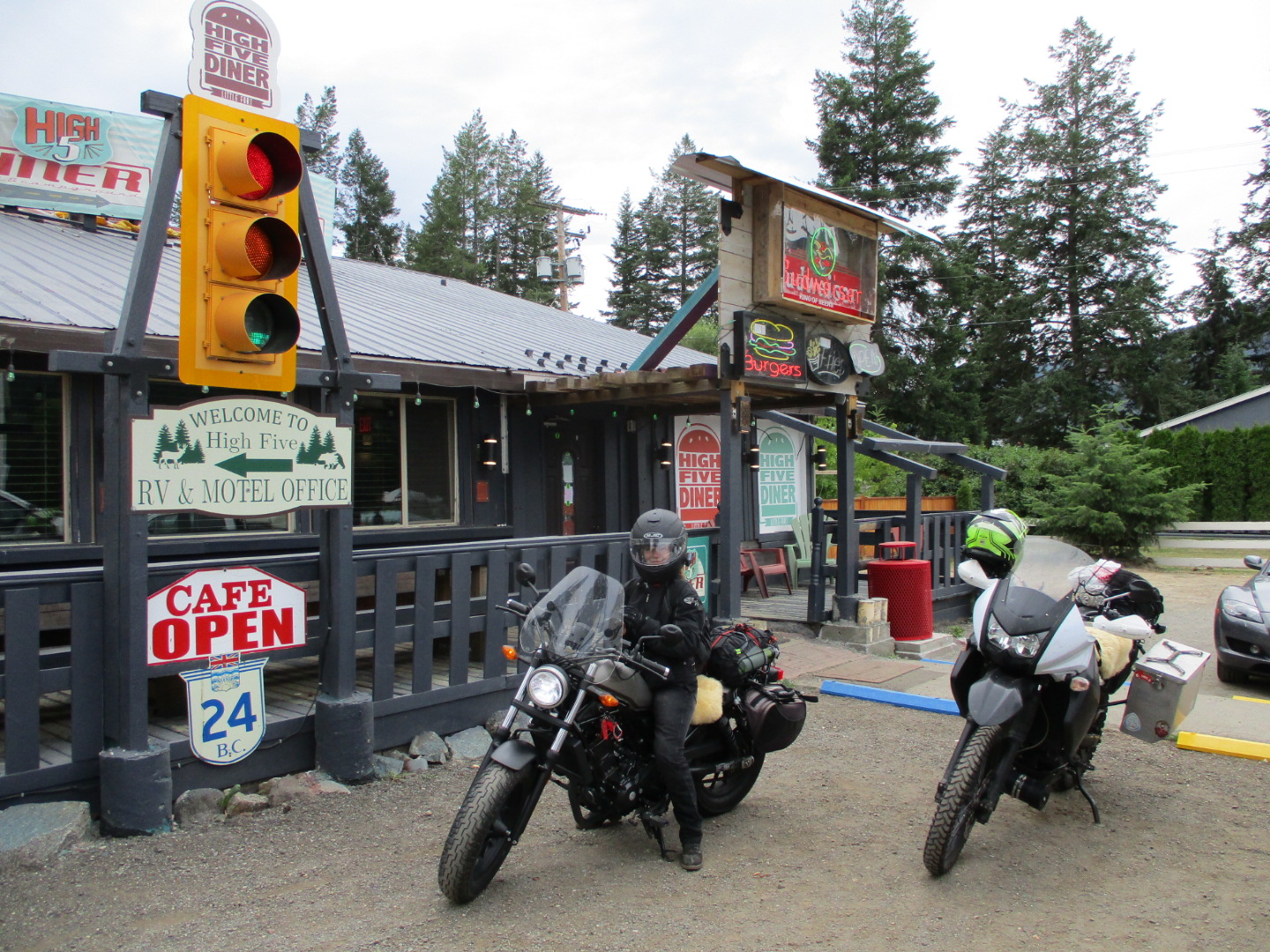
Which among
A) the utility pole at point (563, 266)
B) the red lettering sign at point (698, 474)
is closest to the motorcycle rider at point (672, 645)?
the red lettering sign at point (698, 474)

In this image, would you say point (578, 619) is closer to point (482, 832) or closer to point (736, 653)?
point (482, 832)

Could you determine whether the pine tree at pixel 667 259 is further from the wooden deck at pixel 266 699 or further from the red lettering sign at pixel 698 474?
the wooden deck at pixel 266 699

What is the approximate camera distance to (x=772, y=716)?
452cm

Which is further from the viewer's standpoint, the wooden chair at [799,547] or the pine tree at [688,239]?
the pine tree at [688,239]

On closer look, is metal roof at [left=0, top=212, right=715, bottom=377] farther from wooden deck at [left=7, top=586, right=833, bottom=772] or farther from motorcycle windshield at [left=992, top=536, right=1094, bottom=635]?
motorcycle windshield at [left=992, top=536, right=1094, bottom=635]

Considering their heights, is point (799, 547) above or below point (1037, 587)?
below

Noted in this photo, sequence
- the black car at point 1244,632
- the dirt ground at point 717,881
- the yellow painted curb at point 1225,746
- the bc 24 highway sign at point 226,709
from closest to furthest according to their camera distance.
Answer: the dirt ground at point 717,881
the bc 24 highway sign at point 226,709
the yellow painted curb at point 1225,746
the black car at point 1244,632

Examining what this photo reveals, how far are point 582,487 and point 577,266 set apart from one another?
17.1m

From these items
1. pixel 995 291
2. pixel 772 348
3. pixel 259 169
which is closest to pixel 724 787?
pixel 259 169

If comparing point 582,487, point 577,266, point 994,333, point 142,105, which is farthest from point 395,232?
point 142,105

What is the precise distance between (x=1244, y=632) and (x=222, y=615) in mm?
7662

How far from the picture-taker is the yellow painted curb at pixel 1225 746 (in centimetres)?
566

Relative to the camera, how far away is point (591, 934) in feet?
11.3

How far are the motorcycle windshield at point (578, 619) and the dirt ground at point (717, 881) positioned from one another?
3.26ft
